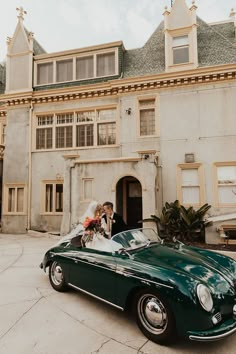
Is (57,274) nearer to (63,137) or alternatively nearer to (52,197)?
(52,197)

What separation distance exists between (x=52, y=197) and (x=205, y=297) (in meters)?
11.9

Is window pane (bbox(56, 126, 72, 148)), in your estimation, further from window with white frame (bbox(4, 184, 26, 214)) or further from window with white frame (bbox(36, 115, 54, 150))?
window with white frame (bbox(4, 184, 26, 214))

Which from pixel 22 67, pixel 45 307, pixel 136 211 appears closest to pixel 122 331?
pixel 45 307

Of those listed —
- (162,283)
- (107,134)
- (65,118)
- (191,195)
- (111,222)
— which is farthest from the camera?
(65,118)

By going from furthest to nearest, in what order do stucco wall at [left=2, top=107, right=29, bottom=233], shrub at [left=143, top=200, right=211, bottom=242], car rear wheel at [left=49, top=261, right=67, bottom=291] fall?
stucco wall at [left=2, top=107, right=29, bottom=233] → shrub at [left=143, top=200, right=211, bottom=242] → car rear wheel at [left=49, top=261, right=67, bottom=291]

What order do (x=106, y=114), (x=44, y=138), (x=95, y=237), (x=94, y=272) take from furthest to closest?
(x=44, y=138) → (x=106, y=114) → (x=95, y=237) → (x=94, y=272)

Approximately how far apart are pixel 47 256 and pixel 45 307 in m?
1.14

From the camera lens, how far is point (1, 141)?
16141 mm

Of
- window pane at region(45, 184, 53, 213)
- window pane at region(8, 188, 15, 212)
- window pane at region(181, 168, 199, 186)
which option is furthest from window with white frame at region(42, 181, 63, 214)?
window pane at region(181, 168, 199, 186)

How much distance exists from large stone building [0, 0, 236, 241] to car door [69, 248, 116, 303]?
259 inches

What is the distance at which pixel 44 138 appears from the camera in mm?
14375

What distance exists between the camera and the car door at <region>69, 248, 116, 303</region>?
3719 millimetres

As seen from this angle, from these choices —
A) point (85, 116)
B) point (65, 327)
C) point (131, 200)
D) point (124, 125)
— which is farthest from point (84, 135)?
point (65, 327)

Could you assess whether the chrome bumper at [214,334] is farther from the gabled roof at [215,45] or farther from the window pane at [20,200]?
the window pane at [20,200]
